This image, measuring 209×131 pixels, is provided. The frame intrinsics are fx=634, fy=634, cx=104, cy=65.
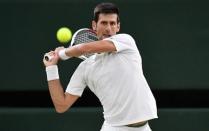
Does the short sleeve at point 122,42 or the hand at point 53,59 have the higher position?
the short sleeve at point 122,42

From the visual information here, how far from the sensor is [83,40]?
13.2ft

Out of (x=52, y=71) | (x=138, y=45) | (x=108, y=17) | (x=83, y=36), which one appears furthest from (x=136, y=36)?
(x=52, y=71)

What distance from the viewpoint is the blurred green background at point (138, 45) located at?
534 centimetres

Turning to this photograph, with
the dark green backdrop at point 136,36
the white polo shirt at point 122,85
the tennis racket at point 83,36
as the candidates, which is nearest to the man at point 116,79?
the white polo shirt at point 122,85

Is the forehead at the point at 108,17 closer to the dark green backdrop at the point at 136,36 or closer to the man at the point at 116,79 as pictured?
the man at the point at 116,79

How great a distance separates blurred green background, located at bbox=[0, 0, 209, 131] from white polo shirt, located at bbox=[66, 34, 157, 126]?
157cm

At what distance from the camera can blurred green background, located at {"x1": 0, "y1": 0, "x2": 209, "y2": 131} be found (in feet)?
17.5

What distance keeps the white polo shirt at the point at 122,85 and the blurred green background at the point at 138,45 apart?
1.57 m

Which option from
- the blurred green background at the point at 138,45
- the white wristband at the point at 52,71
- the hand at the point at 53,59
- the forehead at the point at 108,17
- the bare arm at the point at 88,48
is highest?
the forehead at the point at 108,17

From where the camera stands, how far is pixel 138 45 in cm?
537
